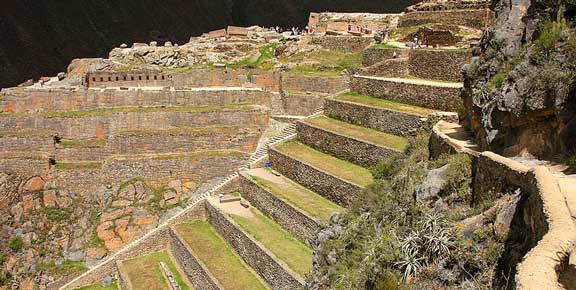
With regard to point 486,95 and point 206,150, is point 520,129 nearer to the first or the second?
point 486,95

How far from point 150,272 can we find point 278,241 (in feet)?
16.1

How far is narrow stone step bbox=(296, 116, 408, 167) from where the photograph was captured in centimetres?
1636

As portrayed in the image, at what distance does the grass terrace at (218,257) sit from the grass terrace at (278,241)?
91cm

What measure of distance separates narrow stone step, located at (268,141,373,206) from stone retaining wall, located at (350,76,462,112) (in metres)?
2.91

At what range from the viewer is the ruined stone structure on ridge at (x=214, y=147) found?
16.5 m

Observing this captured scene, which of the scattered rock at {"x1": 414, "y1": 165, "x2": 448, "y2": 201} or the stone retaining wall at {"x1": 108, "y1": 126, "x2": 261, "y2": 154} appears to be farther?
the stone retaining wall at {"x1": 108, "y1": 126, "x2": 261, "y2": 154}

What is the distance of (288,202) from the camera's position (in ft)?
54.2

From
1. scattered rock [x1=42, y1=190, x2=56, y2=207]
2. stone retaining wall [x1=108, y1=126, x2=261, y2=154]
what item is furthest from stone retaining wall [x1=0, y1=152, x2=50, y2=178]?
stone retaining wall [x1=108, y1=126, x2=261, y2=154]

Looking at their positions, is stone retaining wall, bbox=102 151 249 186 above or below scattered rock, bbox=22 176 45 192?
above

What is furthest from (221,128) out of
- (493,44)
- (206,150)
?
(493,44)

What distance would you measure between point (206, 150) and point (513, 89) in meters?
14.8

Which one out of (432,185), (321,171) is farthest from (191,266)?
(432,185)

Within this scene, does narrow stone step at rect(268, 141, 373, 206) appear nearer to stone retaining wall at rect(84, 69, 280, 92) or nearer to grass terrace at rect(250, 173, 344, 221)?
grass terrace at rect(250, 173, 344, 221)

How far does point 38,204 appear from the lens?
21156 millimetres
